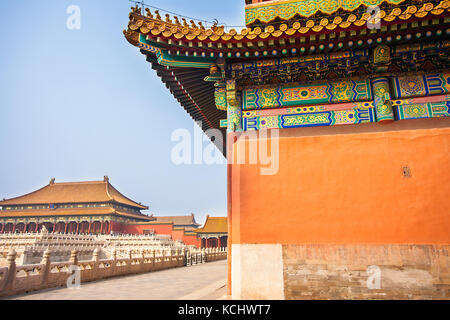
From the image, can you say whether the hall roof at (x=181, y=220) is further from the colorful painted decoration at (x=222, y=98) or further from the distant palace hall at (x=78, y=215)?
the colorful painted decoration at (x=222, y=98)

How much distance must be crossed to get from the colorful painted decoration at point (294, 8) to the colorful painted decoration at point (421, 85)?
175cm

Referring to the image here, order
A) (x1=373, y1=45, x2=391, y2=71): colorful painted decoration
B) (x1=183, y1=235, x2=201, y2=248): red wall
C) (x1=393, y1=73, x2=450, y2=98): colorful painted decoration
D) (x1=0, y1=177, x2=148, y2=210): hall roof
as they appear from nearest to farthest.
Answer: (x1=373, y1=45, x2=391, y2=71): colorful painted decoration
(x1=393, y1=73, x2=450, y2=98): colorful painted decoration
(x1=183, y1=235, x2=201, y2=248): red wall
(x1=0, y1=177, x2=148, y2=210): hall roof

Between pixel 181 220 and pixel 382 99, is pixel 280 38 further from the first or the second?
pixel 181 220

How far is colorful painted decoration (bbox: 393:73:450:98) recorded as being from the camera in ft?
17.7

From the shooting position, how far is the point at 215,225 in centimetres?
3581

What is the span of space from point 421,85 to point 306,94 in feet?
6.81

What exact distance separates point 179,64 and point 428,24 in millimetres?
4303

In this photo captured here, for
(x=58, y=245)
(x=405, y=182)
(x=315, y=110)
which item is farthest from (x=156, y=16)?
(x=58, y=245)

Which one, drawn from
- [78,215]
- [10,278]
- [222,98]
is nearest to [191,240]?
[78,215]

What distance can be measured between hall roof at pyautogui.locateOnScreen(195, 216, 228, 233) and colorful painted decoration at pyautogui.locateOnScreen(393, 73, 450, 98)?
30.8 metres

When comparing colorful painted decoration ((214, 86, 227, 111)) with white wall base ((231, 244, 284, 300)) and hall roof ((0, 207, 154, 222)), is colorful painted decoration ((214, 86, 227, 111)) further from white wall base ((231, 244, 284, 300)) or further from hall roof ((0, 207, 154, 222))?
hall roof ((0, 207, 154, 222))

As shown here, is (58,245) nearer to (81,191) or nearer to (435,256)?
(81,191)

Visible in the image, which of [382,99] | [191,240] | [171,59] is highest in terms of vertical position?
[171,59]

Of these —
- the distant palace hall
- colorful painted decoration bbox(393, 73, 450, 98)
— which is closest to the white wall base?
colorful painted decoration bbox(393, 73, 450, 98)
